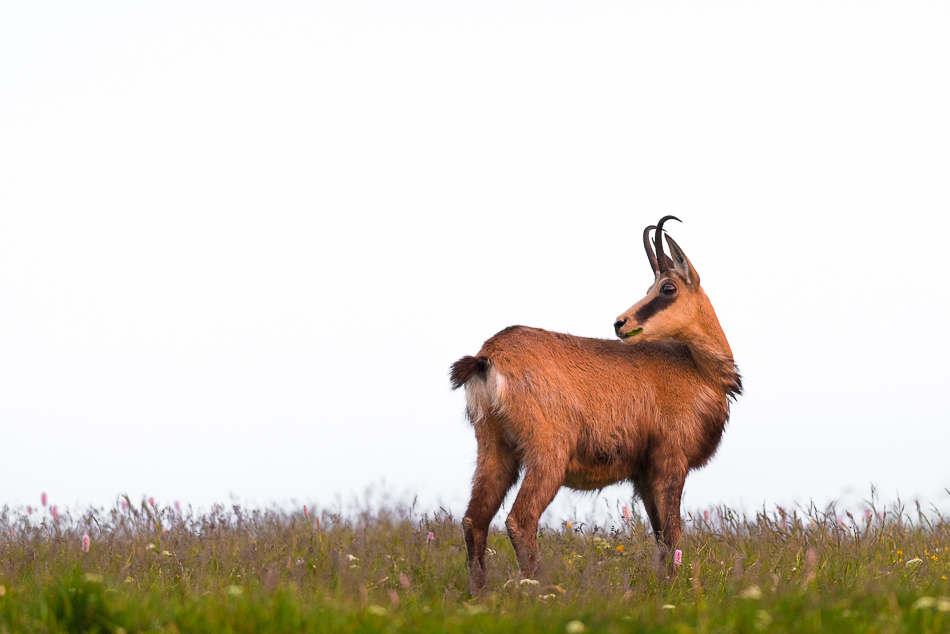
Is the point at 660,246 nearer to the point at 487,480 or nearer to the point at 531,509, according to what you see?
the point at 487,480

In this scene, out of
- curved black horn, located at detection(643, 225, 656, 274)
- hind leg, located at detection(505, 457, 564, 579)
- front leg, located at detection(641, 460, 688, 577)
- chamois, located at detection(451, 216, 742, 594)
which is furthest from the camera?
curved black horn, located at detection(643, 225, 656, 274)

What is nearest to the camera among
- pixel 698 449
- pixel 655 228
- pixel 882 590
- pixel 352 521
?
pixel 882 590

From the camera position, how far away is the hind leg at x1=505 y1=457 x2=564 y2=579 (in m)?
6.75

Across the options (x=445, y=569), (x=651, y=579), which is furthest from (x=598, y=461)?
(x=445, y=569)

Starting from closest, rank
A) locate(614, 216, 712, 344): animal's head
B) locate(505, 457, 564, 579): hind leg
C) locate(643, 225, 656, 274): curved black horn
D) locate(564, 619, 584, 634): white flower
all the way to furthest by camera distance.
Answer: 1. locate(564, 619, 584, 634): white flower
2. locate(505, 457, 564, 579): hind leg
3. locate(614, 216, 712, 344): animal's head
4. locate(643, 225, 656, 274): curved black horn

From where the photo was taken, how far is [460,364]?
23.7 feet

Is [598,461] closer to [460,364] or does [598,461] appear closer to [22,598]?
[460,364]

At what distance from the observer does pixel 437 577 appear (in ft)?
24.5

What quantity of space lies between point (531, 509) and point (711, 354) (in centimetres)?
256

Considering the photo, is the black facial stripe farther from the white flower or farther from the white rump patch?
the white flower

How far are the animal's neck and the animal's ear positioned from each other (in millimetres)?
326

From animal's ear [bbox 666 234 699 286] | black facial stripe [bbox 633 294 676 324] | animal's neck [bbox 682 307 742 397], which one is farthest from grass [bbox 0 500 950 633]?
animal's ear [bbox 666 234 699 286]

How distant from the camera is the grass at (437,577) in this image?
4.26m

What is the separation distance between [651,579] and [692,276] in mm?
2884
